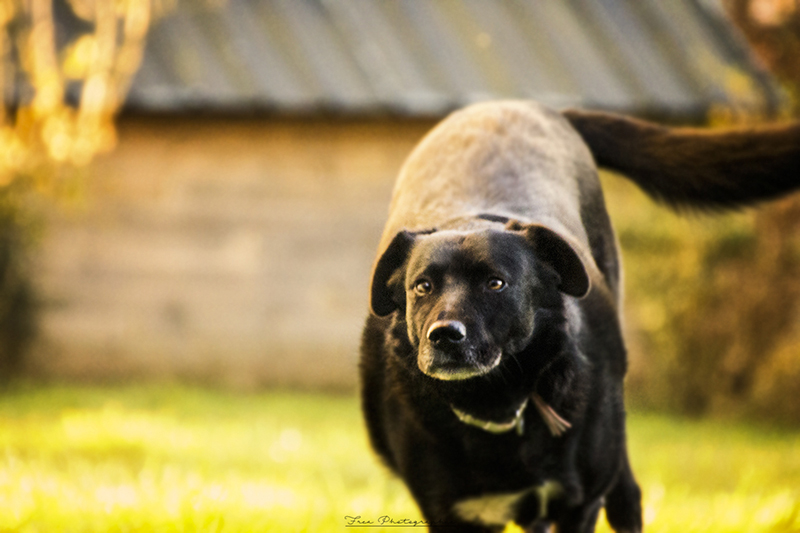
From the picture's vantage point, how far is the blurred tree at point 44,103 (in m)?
7.32

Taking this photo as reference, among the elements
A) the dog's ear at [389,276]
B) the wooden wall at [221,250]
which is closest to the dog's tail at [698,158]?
the dog's ear at [389,276]

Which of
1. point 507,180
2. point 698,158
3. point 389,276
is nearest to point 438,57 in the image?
point 698,158

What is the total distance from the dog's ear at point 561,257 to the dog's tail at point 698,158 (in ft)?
3.20

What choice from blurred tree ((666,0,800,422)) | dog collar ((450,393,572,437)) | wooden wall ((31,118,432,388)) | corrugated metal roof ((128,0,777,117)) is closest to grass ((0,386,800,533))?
blurred tree ((666,0,800,422))

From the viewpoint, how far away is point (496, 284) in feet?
7.49

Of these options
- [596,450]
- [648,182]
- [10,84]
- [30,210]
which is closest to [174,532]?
[596,450]

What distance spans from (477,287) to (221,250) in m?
7.07

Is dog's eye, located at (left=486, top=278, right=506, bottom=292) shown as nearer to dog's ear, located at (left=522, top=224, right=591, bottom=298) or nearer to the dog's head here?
the dog's head

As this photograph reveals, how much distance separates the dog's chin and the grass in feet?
3.04

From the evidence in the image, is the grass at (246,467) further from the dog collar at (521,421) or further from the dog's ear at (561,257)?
the dog's ear at (561,257)

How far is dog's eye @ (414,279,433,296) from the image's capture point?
2327 millimetres

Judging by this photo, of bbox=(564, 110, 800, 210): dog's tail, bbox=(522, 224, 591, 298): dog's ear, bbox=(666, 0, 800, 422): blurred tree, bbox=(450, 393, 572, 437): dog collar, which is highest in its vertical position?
bbox=(522, 224, 591, 298): dog's ear

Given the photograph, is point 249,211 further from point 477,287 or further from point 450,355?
point 450,355

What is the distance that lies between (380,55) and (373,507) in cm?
662
